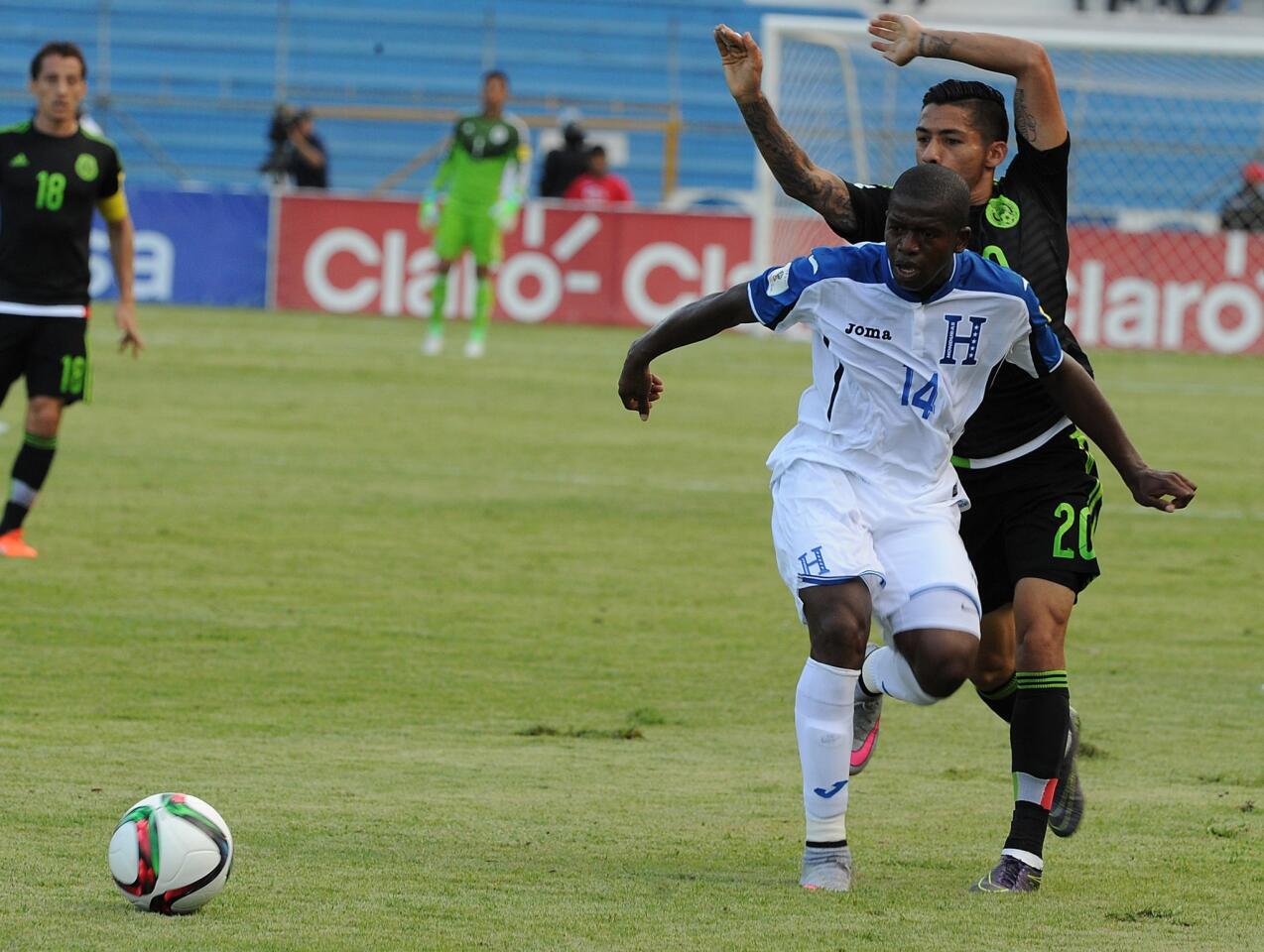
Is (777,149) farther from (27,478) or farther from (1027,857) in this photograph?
(27,478)

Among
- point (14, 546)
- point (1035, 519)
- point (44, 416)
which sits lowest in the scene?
point (14, 546)

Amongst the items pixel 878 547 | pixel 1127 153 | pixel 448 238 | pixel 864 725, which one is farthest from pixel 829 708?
pixel 1127 153

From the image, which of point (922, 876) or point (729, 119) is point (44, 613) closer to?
point (922, 876)

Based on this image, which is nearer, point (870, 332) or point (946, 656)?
point (946, 656)

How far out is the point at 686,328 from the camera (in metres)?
5.03

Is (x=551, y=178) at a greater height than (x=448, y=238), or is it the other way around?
(x=551, y=178)

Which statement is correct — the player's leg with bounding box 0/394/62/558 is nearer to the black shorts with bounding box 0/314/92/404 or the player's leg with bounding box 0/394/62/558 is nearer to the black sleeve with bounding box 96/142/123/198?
the black shorts with bounding box 0/314/92/404

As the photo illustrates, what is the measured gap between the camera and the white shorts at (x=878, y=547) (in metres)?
4.81

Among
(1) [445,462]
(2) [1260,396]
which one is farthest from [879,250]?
(2) [1260,396]

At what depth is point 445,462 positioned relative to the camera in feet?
43.3

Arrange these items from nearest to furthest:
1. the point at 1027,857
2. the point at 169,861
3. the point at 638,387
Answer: the point at 169,861
the point at 1027,857
the point at 638,387

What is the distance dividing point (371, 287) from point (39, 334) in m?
15.3

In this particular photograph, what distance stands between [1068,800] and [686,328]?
150cm

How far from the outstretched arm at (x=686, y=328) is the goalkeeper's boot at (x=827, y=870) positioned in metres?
1.13
